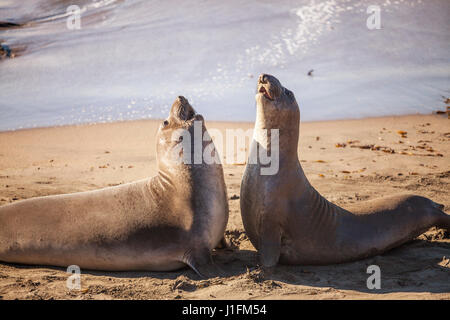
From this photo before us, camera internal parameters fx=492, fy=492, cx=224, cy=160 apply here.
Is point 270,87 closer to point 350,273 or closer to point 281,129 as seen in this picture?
point 281,129

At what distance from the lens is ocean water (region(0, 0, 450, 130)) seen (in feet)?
37.5

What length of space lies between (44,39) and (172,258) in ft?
58.4

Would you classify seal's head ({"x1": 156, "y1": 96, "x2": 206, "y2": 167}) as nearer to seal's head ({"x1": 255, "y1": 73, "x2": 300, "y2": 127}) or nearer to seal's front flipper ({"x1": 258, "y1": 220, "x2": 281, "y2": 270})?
seal's head ({"x1": 255, "y1": 73, "x2": 300, "y2": 127})

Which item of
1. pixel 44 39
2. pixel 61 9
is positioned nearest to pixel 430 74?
pixel 44 39

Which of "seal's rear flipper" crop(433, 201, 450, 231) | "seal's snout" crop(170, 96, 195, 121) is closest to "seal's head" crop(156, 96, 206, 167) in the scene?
"seal's snout" crop(170, 96, 195, 121)

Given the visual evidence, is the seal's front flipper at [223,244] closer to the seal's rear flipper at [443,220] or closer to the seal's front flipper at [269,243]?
the seal's front flipper at [269,243]

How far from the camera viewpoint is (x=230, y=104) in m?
11.5

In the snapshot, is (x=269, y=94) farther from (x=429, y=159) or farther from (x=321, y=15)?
(x=321, y=15)

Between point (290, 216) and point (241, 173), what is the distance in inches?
114

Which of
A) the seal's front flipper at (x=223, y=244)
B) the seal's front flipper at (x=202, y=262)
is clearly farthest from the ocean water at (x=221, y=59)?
the seal's front flipper at (x=202, y=262)

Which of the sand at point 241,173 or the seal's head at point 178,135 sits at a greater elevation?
the seal's head at point 178,135

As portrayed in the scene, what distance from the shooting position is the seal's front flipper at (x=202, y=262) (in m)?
4.13

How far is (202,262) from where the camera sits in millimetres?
4203

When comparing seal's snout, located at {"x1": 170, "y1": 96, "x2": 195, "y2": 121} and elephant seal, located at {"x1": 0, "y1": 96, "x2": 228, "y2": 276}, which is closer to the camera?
elephant seal, located at {"x1": 0, "y1": 96, "x2": 228, "y2": 276}
